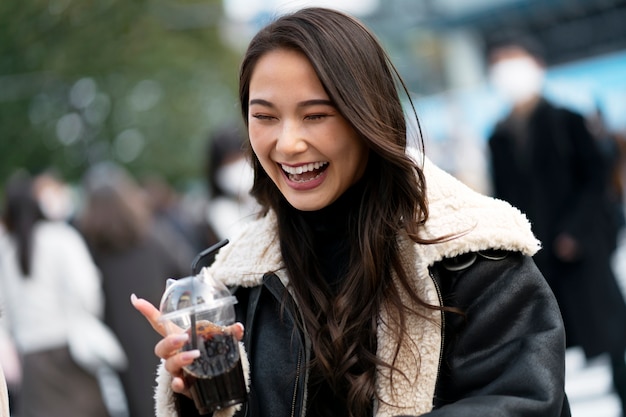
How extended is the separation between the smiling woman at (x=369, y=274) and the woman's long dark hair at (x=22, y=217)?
478 centimetres

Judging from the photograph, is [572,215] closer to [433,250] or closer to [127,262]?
[127,262]

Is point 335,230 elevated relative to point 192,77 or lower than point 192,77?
lower

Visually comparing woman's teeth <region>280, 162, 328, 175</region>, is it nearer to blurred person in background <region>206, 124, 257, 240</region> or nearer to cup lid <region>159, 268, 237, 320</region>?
cup lid <region>159, 268, 237, 320</region>

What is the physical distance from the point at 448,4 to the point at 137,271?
28061 millimetres

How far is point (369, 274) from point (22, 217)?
17.2 feet

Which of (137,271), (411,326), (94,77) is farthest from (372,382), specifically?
(94,77)

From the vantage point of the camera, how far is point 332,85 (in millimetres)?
2805

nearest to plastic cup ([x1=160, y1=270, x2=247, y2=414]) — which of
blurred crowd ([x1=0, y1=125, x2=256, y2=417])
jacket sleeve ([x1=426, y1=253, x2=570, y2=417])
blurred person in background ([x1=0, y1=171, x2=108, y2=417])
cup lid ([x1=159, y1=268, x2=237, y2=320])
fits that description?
cup lid ([x1=159, y1=268, x2=237, y2=320])

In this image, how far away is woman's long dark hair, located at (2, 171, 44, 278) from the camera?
7.58 m

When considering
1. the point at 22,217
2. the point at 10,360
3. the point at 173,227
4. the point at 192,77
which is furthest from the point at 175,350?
the point at 192,77

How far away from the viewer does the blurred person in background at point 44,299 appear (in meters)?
7.61

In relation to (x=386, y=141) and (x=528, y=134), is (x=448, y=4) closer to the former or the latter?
(x=528, y=134)

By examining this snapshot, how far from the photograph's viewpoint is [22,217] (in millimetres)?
7695

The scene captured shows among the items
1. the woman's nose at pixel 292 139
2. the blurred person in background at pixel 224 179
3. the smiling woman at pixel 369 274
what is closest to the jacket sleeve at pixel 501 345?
the smiling woman at pixel 369 274
